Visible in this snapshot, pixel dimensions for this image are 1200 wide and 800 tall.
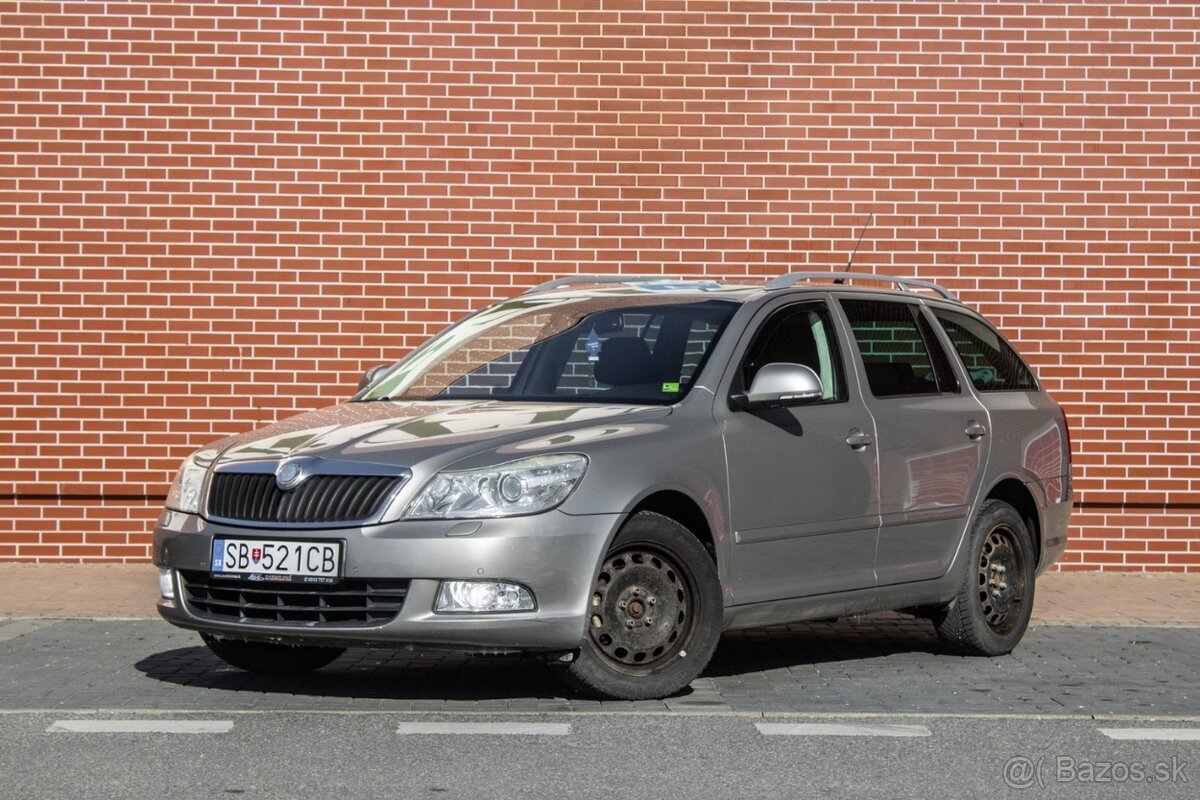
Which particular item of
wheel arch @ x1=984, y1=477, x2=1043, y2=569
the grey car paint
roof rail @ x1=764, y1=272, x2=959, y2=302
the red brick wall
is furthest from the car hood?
the red brick wall

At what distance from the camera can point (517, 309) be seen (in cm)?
870

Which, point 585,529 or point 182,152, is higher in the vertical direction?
point 182,152

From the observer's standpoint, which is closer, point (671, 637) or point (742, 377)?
point (671, 637)

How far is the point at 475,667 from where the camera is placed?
831 centimetres

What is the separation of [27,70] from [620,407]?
6.50 meters

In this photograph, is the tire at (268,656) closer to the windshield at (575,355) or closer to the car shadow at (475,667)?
the car shadow at (475,667)

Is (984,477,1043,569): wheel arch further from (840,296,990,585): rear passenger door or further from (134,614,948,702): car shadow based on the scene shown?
(134,614,948,702): car shadow

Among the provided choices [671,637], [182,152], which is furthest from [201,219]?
[671,637]

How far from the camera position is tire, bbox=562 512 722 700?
23.2 feet

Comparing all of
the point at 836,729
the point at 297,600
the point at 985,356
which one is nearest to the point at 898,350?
the point at 985,356

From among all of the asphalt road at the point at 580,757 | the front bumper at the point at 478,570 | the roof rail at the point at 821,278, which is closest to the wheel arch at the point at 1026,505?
the roof rail at the point at 821,278

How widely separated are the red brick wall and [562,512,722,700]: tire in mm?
5559

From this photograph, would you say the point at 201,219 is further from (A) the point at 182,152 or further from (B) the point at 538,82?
(B) the point at 538,82

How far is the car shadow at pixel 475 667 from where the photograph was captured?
7566mm
